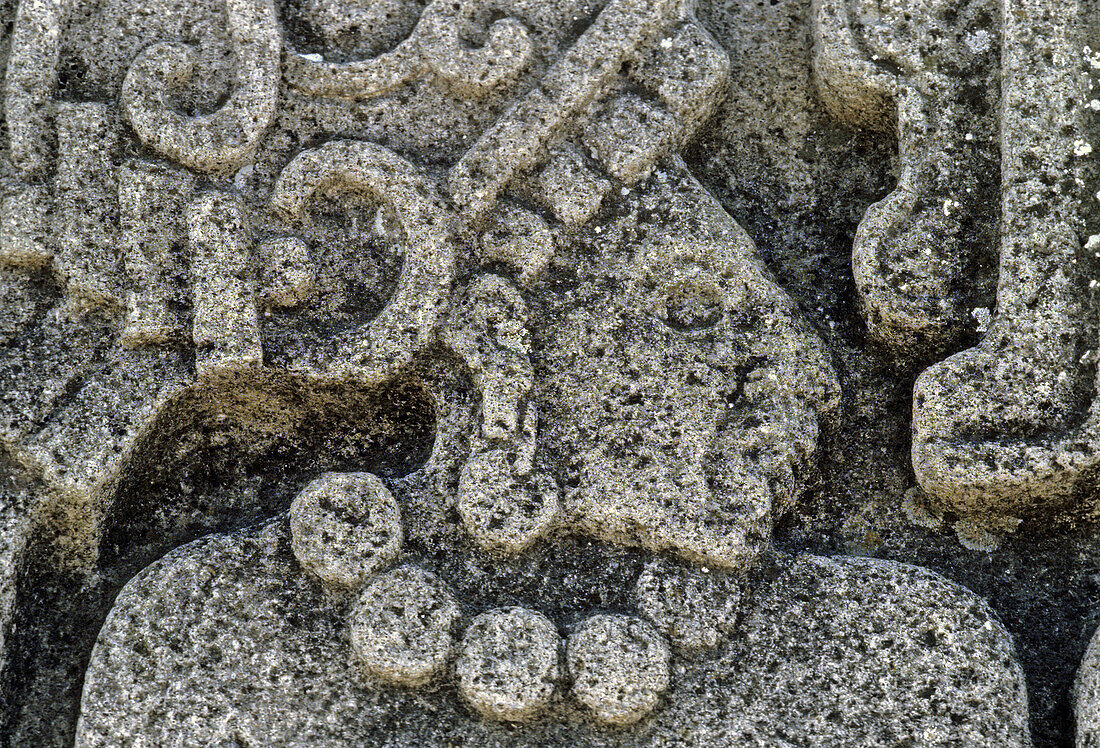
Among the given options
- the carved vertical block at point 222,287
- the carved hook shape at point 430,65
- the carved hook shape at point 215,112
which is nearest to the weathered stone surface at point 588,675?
the carved vertical block at point 222,287

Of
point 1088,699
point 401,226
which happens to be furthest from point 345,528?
point 1088,699

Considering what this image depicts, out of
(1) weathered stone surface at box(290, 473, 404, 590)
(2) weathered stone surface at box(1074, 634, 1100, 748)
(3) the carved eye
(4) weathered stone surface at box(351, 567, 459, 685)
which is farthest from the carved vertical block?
(2) weathered stone surface at box(1074, 634, 1100, 748)

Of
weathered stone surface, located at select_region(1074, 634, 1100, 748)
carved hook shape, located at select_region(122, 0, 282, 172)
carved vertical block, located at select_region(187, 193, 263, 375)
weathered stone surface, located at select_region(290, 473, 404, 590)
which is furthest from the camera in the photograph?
carved hook shape, located at select_region(122, 0, 282, 172)

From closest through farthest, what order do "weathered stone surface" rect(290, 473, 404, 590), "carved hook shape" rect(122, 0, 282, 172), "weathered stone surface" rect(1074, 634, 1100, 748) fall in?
"weathered stone surface" rect(1074, 634, 1100, 748) → "weathered stone surface" rect(290, 473, 404, 590) → "carved hook shape" rect(122, 0, 282, 172)

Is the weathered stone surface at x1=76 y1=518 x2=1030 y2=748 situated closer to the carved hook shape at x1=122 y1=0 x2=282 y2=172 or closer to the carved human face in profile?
the carved human face in profile

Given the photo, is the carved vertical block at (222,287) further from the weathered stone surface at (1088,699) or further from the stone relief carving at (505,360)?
the weathered stone surface at (1088,699)

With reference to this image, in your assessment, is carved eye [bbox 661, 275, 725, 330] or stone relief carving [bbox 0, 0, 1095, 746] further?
carved eye [bbox 661, 275, 725, 330]

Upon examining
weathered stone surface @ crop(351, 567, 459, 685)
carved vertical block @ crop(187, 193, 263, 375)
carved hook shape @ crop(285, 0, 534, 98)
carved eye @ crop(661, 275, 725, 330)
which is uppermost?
carved hook shape @ crop(285, 0, 534, 98)

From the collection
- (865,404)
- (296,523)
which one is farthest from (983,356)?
(296,523)

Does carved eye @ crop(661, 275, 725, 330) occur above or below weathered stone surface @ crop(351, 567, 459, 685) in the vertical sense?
above
